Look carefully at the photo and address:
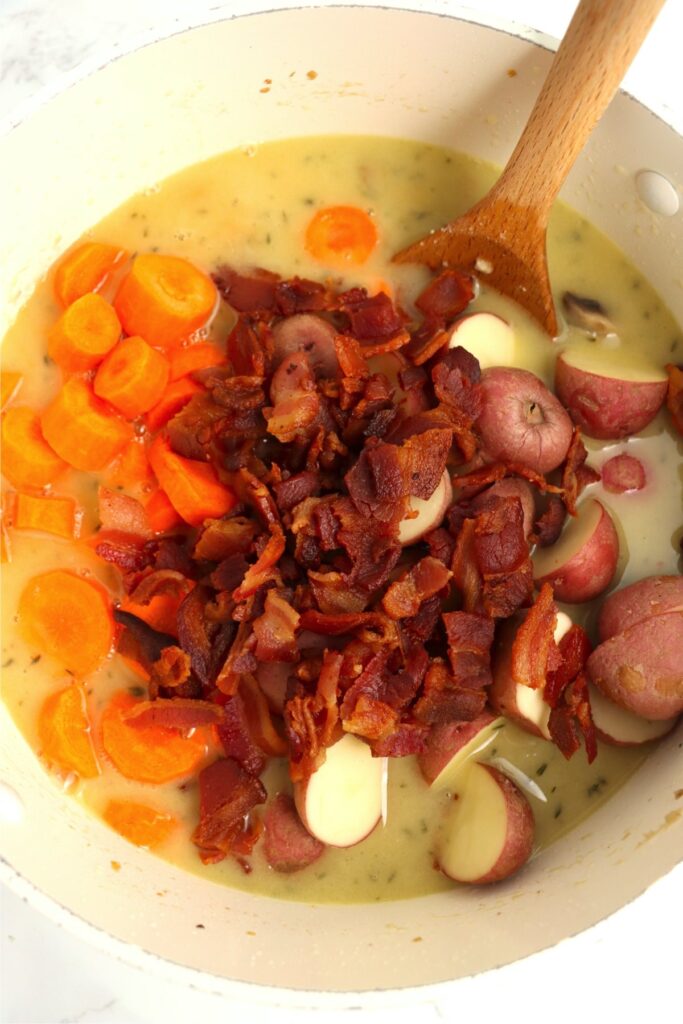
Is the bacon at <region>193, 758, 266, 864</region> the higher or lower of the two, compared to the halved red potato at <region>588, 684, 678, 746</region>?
lower

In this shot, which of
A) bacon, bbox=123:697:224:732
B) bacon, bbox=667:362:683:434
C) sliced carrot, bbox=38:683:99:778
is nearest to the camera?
bacon, bbox=123:697:224:732

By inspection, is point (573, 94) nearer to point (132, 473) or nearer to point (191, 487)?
point (191, 487)

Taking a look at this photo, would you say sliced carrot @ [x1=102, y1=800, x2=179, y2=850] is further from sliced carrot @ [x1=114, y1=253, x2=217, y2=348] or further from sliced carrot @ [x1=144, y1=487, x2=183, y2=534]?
sliced carrot @ [x1=114, y1=253, x2=217, y2=348]

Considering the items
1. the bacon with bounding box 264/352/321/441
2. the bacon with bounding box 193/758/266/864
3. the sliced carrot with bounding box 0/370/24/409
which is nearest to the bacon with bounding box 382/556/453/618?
the bacon with bounding box 264/352/321/441

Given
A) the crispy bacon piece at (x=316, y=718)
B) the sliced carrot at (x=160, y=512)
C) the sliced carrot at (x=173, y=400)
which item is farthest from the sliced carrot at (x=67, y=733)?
the sliced carrot at (x=173, y=400)

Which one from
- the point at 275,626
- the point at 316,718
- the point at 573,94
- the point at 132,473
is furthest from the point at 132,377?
the point at 573,94

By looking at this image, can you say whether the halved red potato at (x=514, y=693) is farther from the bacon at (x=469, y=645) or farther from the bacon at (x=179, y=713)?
the bacon at (x=179, y=713)
